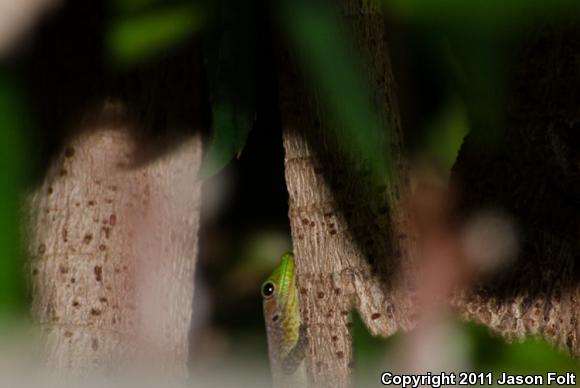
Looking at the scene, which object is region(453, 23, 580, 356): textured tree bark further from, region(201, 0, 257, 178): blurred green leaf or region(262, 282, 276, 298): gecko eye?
region(262, 282, 276, 298): gecko eye

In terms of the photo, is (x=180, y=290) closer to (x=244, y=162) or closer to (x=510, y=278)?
(x=244, y=162)

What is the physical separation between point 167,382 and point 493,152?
23.6 inches

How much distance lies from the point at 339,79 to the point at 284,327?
1.74ft

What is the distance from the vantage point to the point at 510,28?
1080 millimetres

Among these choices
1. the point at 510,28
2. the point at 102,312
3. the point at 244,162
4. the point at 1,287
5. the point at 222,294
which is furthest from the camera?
the point at 222,294

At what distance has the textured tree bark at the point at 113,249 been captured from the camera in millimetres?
1396

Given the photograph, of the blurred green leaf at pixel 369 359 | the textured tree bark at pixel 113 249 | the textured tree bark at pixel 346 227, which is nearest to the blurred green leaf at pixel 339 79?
the textured tree bark at pixel 346 227

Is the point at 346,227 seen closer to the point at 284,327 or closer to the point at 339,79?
the point at 339,79

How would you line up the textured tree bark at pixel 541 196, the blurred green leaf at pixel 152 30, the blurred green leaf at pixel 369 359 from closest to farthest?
the blurred green leaf at pixel 369 359, the textured tree bark at pixel 541 196, the blurred green leaf at pixel 152 30

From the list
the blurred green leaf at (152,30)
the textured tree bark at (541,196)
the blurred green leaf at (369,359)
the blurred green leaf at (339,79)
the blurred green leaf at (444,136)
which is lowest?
the blurred green leaf at (369,359)

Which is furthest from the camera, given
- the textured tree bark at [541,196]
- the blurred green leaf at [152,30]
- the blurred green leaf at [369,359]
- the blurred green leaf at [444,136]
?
the blurred green leaf at [444,136]

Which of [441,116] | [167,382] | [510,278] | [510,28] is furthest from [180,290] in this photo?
[510,28]

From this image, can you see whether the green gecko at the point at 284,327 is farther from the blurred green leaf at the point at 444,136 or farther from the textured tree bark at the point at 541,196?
the textured tree bark at the point at 541,196

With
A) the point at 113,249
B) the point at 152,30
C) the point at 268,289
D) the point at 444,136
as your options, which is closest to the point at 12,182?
the point at 113,249
